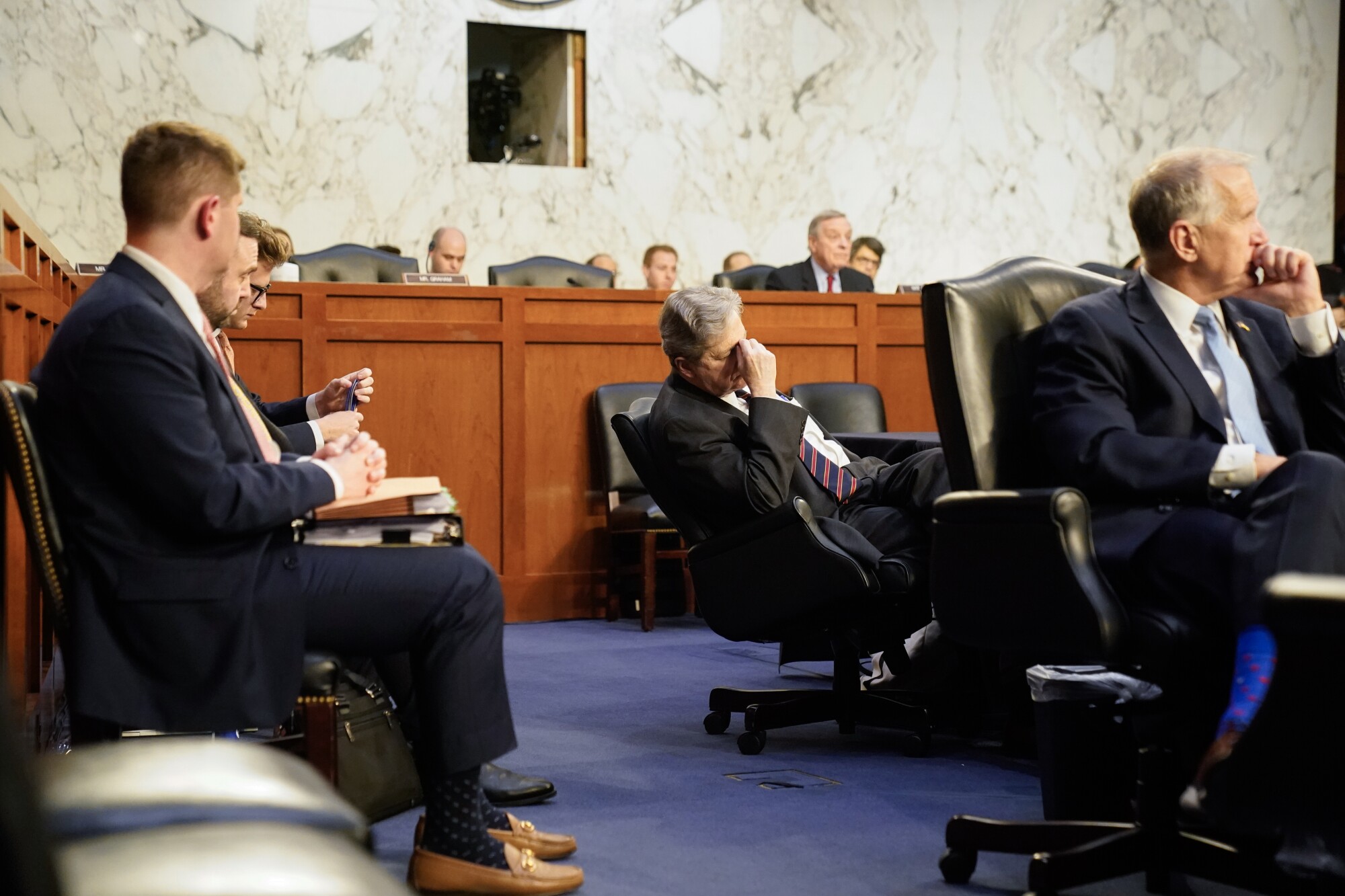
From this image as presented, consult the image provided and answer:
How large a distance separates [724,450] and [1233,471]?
1.36 metres

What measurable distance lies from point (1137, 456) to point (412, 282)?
3681mm

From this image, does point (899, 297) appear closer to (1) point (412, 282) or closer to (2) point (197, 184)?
(1) point (412, 282)

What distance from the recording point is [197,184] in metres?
2.12

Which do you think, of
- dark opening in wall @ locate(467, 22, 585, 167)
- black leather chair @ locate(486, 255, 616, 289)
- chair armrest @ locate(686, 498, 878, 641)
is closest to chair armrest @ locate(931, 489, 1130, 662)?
chair armrest @ locate(686, 498, 878, 641)

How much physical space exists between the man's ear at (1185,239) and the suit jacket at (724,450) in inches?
44.0

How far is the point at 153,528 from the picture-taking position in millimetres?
2039

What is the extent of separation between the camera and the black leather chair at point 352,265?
769 cm

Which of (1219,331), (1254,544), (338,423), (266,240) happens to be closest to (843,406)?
(338,423)

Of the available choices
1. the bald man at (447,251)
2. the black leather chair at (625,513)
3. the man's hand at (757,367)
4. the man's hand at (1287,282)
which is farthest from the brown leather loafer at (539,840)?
the bald man at (447,251)

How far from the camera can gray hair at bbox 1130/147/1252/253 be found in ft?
8.07

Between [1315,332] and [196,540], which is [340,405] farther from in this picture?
[1315,332]

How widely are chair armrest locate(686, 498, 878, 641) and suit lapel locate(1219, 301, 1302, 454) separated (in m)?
0.99

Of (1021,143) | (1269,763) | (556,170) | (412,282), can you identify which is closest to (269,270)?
(412,282)

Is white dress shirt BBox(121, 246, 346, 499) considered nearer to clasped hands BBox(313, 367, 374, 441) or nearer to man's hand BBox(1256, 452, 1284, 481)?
clasped hands BBox(313, 367, 374, 441)
